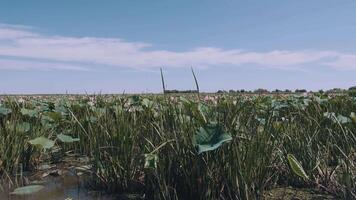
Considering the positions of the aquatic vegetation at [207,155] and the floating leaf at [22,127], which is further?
the floating leaf at [22,127]

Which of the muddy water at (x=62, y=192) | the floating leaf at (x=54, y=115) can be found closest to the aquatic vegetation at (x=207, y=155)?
the muddy water at (x=62, y=192)

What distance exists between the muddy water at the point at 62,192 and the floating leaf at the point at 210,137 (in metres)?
1.16

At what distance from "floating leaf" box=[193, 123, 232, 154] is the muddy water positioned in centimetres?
116

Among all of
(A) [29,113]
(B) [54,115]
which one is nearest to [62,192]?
(A) [29,113]

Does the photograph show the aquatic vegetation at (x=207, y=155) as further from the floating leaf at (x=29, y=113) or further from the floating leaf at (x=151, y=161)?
the floating leaf at (x=29, y=113)

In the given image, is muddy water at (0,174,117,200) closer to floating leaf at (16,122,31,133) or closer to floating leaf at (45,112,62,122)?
floating leaf at (16,122,31,133)

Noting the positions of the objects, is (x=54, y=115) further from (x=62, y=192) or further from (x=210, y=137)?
(x=210, y=137)

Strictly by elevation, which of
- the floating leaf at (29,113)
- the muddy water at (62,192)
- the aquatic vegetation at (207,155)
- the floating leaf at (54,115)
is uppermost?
the floating leaf at (29,113)

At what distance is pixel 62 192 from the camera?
14.8ft

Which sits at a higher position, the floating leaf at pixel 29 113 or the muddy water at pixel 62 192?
the floating leaf at pixel 29 113

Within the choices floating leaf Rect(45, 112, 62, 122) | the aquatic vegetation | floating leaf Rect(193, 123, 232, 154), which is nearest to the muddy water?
the aquatic vegetation

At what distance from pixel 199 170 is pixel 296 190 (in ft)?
3.42

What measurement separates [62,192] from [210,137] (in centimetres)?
182

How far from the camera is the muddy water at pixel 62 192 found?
4223 millimetres
